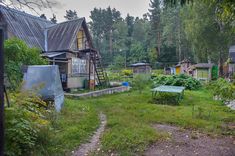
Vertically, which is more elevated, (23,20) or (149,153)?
(23,20)

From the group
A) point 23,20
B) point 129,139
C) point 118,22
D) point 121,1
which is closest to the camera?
point 129,139

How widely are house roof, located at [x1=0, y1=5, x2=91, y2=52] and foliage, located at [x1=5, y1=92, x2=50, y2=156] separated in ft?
42.5

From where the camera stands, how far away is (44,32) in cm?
1947

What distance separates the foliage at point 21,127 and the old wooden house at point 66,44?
11.5 meters

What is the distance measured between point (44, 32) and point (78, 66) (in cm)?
416

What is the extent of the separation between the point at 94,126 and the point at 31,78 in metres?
2.96

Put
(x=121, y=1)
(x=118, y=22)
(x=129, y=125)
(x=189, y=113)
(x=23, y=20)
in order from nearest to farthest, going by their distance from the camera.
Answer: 1. (x=121, y=1)
2. (x=129, y=125)
3. (x=189, y=113)
4. (x=23, y=20)
5. (x=118, y=22)

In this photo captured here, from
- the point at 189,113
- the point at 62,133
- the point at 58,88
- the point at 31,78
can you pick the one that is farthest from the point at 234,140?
the point at 31,78

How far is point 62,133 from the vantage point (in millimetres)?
6172

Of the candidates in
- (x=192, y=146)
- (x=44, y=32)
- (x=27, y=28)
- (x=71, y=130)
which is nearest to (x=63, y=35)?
(x=44, y=32)

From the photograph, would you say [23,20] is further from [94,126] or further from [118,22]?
[118,22]

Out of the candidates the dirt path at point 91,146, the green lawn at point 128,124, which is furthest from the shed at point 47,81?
the dirt path at point 91,146

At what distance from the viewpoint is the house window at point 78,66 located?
57.3 ft

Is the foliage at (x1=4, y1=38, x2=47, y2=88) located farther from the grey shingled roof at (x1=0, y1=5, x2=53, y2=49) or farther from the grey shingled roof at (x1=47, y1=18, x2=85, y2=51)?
the grey shingled roof at (x1=47, y1=18, x2=85, y2=51)
